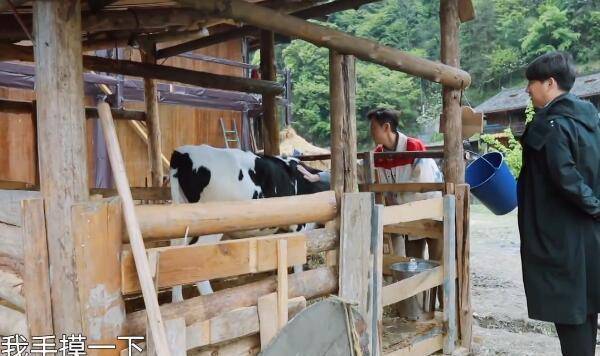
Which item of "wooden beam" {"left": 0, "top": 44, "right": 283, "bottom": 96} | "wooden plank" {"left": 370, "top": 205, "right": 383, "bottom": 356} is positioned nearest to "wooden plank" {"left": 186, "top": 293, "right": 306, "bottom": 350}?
"wooden plank" {"left": 370, "top": 205, "right": 383, "bottom": 356}

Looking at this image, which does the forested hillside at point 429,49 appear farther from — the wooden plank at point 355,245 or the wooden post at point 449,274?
the wooden plank at point 355,245

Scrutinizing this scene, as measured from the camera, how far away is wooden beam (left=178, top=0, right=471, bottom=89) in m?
3.26

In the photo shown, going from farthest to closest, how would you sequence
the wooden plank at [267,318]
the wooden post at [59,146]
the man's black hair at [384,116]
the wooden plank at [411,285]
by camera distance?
1. the man's black hair at [384,116]
2. the wooden plank at [411,285]
3. the wooden plank at [267,318]
4. the wooden post at [59,146]

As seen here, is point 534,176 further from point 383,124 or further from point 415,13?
point 415,13

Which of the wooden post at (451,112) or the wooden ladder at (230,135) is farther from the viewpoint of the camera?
the wooden ladder at (230,135)

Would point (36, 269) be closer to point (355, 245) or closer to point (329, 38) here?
point (355, 245)

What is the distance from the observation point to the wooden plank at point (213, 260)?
244 centimetres

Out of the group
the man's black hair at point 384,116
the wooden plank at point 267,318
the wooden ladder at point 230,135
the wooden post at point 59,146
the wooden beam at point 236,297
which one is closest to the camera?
the wooden post at point 59,146

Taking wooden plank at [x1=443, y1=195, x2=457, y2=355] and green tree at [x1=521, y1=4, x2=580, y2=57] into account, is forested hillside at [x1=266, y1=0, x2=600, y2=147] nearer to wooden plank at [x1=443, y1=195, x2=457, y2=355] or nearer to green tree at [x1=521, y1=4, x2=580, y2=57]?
green tree at [x1=521, y1=4, x2=580, y2=57]

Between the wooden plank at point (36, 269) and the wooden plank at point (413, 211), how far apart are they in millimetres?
2157

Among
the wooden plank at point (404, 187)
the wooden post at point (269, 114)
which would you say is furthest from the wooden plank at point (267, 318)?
the wooden post at point (269, 114)

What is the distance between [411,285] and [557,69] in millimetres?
1840

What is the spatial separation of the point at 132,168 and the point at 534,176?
10249mm

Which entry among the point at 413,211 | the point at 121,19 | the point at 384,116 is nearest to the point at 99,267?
the point at 413,211
